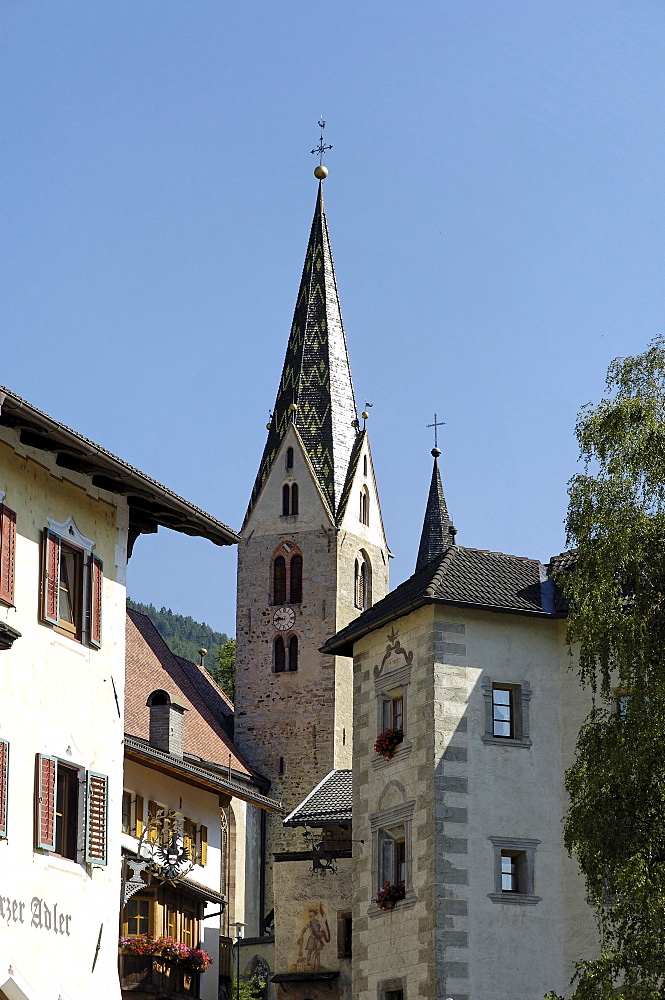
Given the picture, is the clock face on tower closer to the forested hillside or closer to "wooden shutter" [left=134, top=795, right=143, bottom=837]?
"wooden shutter" [left=134, top=795, right=143, bottom=837]

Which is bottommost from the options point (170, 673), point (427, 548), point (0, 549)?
point (0, 549)

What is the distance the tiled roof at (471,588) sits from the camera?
36.1 meters

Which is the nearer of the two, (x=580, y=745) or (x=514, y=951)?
(x=580, y=745)

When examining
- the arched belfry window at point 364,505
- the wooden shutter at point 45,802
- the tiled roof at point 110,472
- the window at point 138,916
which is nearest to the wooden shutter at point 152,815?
the window at point 138,916

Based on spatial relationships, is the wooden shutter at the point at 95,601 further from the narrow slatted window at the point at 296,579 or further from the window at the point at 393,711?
the narrow slatted window at the point at 296,579

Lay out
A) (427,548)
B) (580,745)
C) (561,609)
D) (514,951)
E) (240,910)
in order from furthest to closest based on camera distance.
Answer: (427,548), (240,910), (561,609), (514,951), (580,745)

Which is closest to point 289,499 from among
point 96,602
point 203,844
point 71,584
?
point 203,844

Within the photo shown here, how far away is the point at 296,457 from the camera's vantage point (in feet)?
259

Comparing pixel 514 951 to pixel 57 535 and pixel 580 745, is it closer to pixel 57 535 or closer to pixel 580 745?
pixel 580 745

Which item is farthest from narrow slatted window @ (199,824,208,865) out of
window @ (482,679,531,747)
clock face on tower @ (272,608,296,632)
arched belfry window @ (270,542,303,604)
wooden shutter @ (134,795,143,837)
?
arched belfry window @ (270,542,303,604)

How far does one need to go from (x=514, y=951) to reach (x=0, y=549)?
49.6ft

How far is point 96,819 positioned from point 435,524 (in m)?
52.1

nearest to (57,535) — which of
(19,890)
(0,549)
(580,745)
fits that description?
(0,549)

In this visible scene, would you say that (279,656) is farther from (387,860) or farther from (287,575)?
(387,860)
